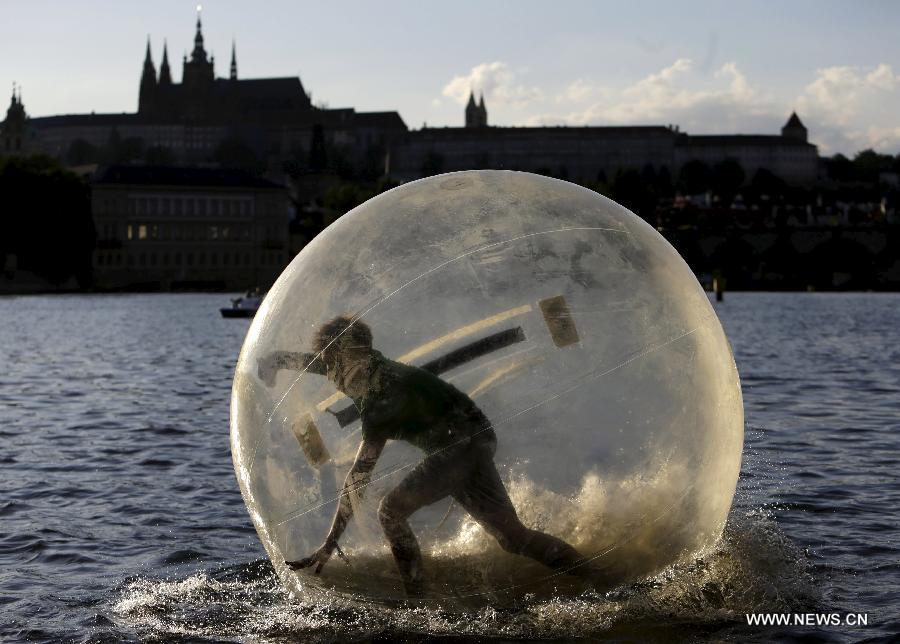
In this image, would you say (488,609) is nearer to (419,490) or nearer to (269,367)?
(419,490)

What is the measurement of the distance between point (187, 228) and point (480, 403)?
Result: 141 meters

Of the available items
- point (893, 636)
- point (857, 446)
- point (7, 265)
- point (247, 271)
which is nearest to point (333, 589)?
point (893, 636)

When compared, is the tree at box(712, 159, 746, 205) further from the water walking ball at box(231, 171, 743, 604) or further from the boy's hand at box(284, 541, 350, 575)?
the boy's hand at box(284, 541, 350, 575)

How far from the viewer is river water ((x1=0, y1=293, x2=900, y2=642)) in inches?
300

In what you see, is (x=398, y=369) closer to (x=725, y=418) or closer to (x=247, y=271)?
(x=725, y=418)

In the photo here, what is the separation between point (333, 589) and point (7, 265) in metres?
119

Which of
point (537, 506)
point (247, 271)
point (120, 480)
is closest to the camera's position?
point (537, 506)

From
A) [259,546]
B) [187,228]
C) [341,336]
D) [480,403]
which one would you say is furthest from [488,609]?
[187,228]

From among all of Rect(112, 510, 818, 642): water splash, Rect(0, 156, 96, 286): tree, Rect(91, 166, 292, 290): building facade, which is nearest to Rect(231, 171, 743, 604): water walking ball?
Rect(112, 510, 818, 642): water splash

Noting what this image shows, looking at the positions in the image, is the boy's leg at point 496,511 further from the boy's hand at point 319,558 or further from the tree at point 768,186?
the tree at point 768,186

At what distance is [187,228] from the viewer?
14500 centimetres

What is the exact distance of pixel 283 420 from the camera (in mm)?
7270

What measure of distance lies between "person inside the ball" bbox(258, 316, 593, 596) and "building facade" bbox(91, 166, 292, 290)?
13362cm

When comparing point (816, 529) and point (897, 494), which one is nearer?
point (816, 529)
